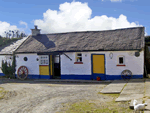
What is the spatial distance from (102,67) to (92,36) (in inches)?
153

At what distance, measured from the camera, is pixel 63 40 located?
18.1m

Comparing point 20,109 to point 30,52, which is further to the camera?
point 30,52

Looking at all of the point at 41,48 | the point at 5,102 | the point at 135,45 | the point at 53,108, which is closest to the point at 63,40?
the point at 41,48

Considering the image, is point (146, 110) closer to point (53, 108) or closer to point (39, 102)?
point (53, 108)

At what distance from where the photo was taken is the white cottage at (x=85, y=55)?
46.9ft

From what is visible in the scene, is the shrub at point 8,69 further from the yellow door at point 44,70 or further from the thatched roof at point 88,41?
the yellow door at point 44,70

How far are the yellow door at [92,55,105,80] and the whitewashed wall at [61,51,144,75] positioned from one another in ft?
1.18

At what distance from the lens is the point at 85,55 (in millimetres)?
15625

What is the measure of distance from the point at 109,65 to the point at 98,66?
3.23 feet

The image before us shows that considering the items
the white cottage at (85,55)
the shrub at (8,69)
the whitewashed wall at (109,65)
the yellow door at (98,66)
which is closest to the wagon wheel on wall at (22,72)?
the white cottage at (85,55)

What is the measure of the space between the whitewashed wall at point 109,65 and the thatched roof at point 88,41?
604 mm

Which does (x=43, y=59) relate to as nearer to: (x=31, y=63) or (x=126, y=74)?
(x=31, y=63)

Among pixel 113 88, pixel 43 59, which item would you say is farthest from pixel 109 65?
pixel 43 59

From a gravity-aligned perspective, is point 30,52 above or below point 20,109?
above
